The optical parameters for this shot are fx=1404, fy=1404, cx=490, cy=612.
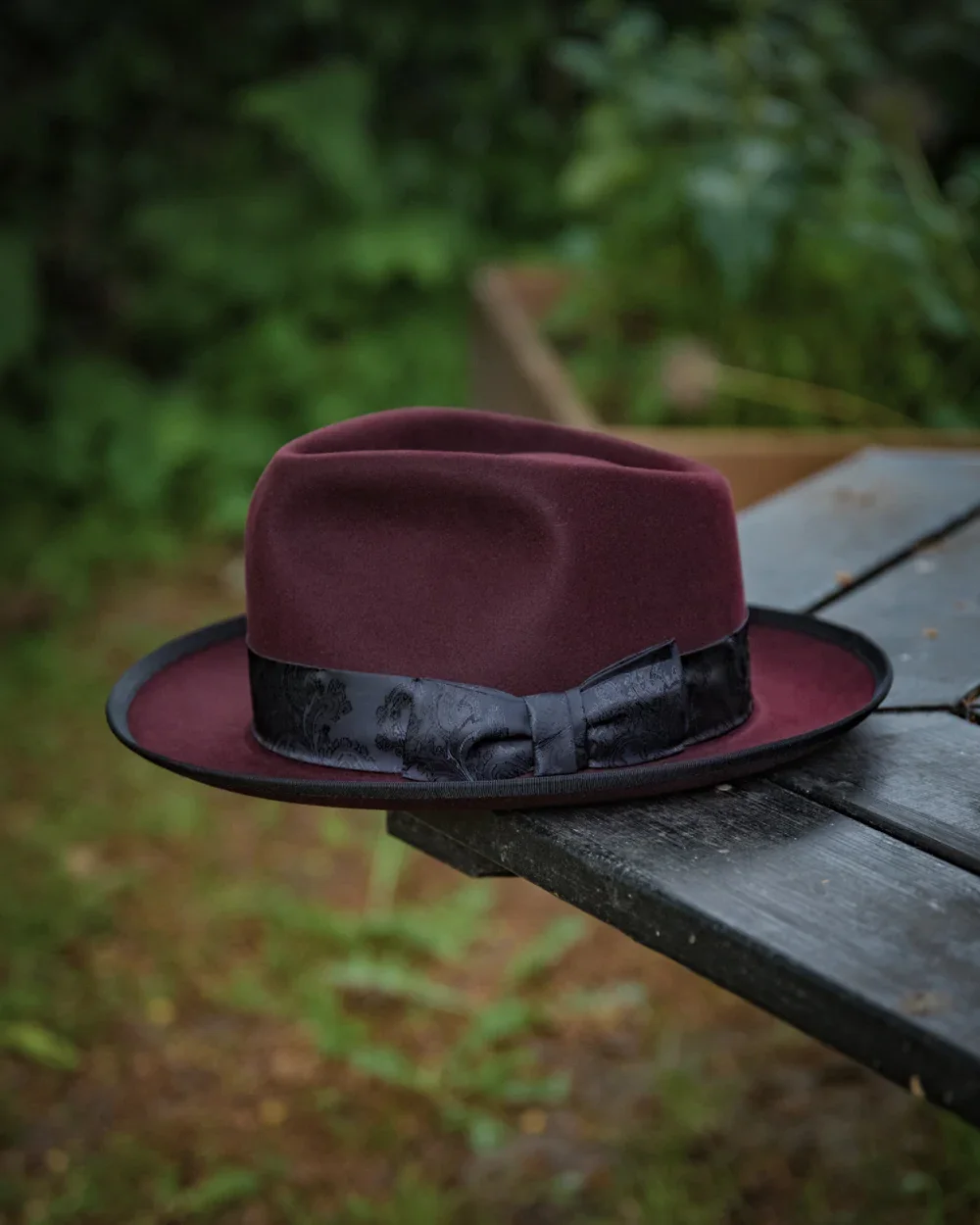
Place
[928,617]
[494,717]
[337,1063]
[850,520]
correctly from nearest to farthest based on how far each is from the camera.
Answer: [494,717] < [928,617] < [850,520] < [337,1063]

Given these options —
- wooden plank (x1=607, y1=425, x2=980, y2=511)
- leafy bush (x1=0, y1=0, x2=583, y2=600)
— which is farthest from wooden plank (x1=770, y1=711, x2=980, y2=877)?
leafy bush (x1=0, y1=0, x2=583, y2=600)

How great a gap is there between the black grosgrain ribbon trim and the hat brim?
16 mm

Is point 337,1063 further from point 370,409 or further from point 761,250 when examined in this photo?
point 370,409

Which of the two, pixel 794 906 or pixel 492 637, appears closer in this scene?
pixel 794 906

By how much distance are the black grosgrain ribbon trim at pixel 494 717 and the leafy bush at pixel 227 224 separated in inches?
128

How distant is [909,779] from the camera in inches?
48.7

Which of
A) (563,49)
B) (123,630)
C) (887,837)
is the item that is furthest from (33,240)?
(887,837)

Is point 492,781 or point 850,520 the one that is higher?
point 492,781

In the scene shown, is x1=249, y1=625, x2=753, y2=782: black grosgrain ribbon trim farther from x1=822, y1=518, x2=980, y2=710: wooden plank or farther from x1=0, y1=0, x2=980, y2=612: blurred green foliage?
x1=0, y1=0, x2=980, y2=612: blurred green foliage

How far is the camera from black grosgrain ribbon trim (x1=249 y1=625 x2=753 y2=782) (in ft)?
3.73

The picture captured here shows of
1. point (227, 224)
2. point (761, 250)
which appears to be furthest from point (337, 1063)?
point (227, 224)

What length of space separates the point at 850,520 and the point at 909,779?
0.80 meters

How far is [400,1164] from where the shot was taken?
212 centimetres

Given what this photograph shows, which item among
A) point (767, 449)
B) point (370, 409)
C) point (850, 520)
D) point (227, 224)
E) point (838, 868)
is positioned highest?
point (838, 868)
